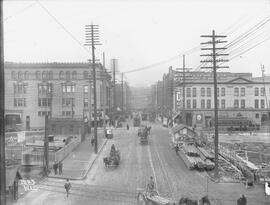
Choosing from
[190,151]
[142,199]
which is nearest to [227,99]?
[190,151]

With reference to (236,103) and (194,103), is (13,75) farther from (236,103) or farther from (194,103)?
(236,103)

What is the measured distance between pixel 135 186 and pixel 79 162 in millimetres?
10366

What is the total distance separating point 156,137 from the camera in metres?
51.2

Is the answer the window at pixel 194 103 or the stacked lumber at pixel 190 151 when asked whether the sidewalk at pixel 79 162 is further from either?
the window at pixel 194 103

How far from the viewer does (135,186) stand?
24547 mm

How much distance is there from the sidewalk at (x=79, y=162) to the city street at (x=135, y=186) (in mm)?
686

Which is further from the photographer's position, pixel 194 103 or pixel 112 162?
pixel 194 103

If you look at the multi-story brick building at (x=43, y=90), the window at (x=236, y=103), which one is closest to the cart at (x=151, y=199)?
the multi-story brick building at (x=43, y=90)

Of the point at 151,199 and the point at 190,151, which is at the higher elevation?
the point at 190,151

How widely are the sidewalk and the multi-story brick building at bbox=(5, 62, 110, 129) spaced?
2297 centimetres

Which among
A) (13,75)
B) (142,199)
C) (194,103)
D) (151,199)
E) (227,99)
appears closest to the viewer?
(151,199)

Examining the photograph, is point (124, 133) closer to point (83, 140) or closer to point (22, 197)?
point (83, 140)

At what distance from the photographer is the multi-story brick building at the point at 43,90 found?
6563 centimetres

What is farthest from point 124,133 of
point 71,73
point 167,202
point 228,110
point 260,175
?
point 167,202
